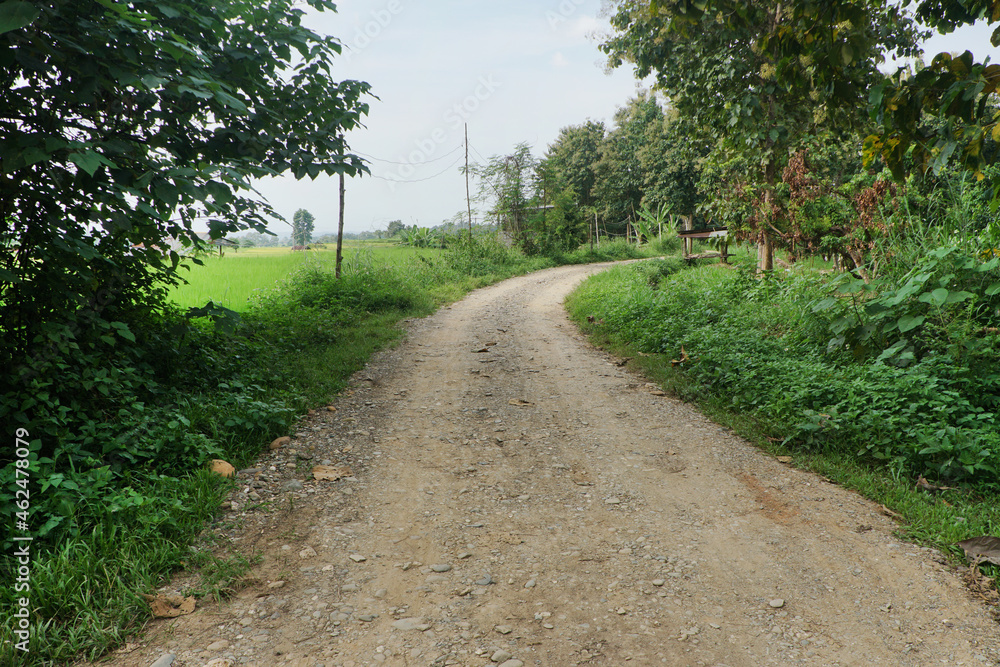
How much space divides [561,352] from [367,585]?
574 cm

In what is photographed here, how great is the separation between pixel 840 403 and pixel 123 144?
5.69 metres

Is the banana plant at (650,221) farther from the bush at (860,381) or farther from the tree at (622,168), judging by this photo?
the bush at (860,381)

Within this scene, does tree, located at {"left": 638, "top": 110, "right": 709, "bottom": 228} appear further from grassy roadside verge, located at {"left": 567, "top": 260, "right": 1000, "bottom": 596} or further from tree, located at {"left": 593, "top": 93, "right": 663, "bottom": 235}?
grassy roadside verge, located at {"left": 567, "top": 260, "right": 1000, "bottom": 596}

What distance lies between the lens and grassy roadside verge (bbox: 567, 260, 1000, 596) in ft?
11.9

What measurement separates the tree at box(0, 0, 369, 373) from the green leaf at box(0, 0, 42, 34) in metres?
0.01

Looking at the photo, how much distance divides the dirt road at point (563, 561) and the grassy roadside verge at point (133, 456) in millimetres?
254

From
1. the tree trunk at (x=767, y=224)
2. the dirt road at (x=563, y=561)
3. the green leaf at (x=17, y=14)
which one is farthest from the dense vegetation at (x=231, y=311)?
the tree trunk at (x=767, y=224)

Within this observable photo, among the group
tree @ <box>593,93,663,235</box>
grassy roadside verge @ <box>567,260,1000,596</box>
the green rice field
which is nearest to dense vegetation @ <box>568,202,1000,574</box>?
grassy roadside verge @ <box>567,260,1000,596</box>

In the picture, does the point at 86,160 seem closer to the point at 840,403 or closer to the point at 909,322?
the point at 840,403

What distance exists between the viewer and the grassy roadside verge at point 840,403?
3.62 meters

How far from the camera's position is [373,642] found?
2455 millimetres

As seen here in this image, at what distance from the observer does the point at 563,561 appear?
9.96 feet

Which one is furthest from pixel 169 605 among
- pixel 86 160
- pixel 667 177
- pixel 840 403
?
pixel 667 177

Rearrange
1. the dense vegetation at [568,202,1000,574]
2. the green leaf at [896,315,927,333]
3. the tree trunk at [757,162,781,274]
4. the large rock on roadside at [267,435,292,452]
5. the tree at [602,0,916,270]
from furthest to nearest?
1. the tree trunk at [757,162,781,274]
2. the tree at [602,0,916,270]
3. the green leaf at [896,315,927,333]
4. the large rock on roadside at [267,435,292,452]
5. the dense vegetation at [568,202,1000,574]
